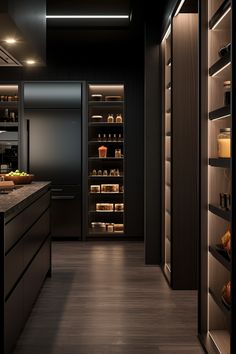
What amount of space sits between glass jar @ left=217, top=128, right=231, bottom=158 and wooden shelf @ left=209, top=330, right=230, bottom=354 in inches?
44.2

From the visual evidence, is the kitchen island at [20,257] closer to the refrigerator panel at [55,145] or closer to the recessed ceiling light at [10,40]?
the recessed ceiling light at [10,40]

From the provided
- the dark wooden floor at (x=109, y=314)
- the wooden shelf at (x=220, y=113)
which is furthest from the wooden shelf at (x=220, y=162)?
the dark wooden floor at (x=109, y=314)

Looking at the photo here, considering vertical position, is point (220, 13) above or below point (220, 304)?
above

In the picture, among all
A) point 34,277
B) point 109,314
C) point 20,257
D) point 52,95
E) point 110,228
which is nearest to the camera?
point 20,257

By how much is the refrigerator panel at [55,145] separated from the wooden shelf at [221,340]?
193 inches

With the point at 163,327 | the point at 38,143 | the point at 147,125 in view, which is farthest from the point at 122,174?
the point at 163,327

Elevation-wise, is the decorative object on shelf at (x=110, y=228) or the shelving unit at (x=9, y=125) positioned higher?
the shelving unit at (x=9, y=125)

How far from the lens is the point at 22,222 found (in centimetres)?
382

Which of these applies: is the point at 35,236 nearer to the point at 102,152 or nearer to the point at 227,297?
the point at 227,297

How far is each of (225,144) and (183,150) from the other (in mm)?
2032

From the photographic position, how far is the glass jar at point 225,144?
10.2 ft

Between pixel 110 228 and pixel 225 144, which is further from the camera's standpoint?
pixel 110 228

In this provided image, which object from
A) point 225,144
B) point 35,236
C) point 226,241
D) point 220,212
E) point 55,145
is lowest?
point 35,236

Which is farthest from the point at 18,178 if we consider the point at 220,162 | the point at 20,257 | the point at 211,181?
the point at 220,162
